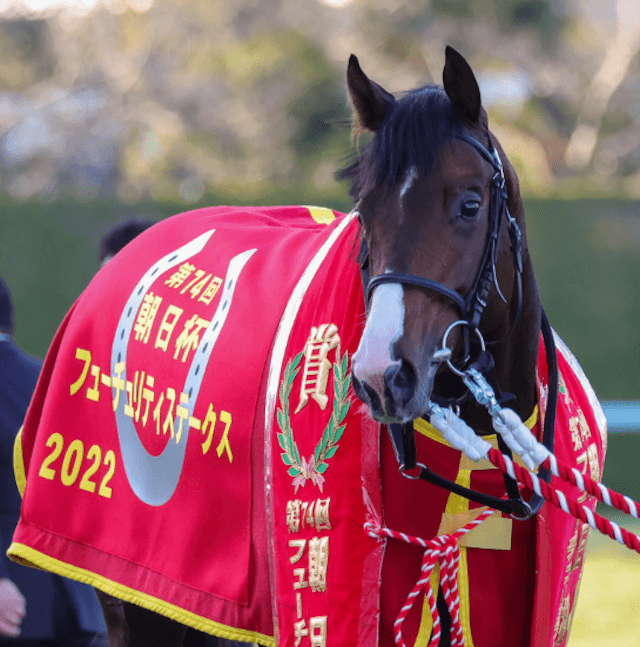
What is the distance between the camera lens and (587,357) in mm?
7250

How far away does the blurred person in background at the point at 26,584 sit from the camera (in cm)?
314

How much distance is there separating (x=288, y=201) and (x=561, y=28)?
39.6 feet

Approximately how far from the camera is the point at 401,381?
67.2 inches

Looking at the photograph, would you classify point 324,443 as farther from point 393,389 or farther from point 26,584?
point 26,584

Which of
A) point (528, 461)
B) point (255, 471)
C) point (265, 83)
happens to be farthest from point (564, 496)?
point (265, 83)

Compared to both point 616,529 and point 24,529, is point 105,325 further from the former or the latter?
point 616,529

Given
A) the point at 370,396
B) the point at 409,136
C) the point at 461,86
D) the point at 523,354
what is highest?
the point at 461,86

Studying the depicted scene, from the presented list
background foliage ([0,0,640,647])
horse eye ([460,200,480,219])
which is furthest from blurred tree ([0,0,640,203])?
horse eye ([460,200,480,219])

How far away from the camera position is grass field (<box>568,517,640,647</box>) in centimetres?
448

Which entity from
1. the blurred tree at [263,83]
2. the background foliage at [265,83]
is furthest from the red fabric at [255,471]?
the blurred tree at [263,83]

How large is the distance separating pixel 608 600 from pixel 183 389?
129 inches

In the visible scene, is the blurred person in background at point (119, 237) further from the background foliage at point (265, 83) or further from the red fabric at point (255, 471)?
the background foliage at point (265, 83)

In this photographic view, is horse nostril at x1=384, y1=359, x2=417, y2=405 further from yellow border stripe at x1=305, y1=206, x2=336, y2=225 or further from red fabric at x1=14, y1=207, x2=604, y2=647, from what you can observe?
yellow border stripe at x1=305, y1=206, x2=336, y2=225

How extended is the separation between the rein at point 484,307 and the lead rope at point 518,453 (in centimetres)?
4
